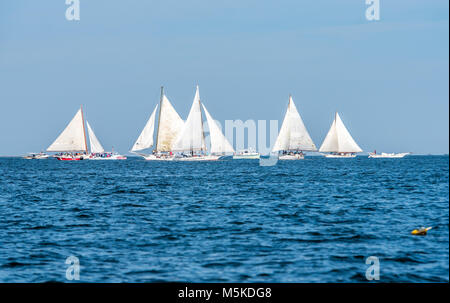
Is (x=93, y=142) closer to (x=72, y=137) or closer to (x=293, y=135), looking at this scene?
(x=72, y=137)

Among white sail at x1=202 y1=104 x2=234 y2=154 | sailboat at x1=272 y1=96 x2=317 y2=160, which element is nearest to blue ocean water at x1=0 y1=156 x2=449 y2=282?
white sail at x1=202 y1=104 x2=234 y2=154

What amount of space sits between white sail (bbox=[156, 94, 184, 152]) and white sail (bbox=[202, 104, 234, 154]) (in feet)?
27.0

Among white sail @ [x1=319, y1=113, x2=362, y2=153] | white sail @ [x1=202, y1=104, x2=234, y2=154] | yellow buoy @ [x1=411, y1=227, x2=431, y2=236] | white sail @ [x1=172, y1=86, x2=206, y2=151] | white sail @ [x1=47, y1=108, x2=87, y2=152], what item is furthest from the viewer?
white sail @ [x1=319, y1=113, x2=362, y2=153]

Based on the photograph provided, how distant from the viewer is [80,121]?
15200 cm

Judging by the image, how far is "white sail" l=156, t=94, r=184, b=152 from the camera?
4946 inches

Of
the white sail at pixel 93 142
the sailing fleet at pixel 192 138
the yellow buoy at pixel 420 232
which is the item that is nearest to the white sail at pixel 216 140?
the sailing fleet at pixel 192 138

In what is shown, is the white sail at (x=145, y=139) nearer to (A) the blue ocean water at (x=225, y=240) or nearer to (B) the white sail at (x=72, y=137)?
(B) the white sail at (x=72, y=137)

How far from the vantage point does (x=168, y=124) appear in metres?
126

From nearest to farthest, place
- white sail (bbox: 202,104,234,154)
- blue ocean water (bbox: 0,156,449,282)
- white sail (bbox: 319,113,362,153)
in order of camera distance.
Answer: blue ocean water (bbox: 0,156,449,282)
white sail (bbox: 202,104,234,154)
white sail (bbox: 319,113,362,153)

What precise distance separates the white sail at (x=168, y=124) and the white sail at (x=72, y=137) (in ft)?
115

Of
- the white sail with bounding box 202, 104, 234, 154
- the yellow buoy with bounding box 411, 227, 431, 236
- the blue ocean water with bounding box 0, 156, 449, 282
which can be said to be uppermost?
the white sail with bounding box 202, 104, 234, 154

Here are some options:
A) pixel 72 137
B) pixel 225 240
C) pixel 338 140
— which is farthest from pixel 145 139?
pixel 225 240

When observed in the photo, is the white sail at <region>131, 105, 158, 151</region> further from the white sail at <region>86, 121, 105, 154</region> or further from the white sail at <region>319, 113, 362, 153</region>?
the white sail at <region>319, 113, 362, 153</region>
